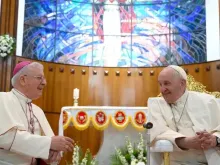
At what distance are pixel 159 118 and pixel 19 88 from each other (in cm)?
112

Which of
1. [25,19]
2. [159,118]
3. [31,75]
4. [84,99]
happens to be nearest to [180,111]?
[159,118]

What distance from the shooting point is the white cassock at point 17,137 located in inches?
110

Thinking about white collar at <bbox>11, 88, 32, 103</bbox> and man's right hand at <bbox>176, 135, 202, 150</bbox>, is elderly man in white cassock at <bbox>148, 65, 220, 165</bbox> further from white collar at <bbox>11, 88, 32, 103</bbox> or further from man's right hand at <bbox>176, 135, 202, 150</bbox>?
white collar at <bbox>11, 88, 32, 103</bbox>

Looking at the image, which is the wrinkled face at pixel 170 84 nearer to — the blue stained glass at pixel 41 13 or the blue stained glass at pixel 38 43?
the blue stained glass at pixel 38 43

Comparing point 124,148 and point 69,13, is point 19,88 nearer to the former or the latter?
point 124,148

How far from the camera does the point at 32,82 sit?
3.12 metres

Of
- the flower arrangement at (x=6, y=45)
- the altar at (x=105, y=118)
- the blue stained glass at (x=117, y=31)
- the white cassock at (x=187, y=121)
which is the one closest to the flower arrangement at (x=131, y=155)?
the altar at (x=105, y=118)

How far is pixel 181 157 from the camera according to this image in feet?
10.0

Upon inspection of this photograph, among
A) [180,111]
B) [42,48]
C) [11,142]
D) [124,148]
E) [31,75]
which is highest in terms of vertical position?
[42,48]

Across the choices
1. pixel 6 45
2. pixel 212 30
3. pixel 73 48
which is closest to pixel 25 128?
pixel 6 45

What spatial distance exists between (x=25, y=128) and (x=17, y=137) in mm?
178

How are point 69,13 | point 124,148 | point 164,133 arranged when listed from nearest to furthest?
1. point 164,133
2. point 124,148
3. point 69,13

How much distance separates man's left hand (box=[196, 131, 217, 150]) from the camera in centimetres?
284

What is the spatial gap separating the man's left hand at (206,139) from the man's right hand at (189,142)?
0.09 feet
